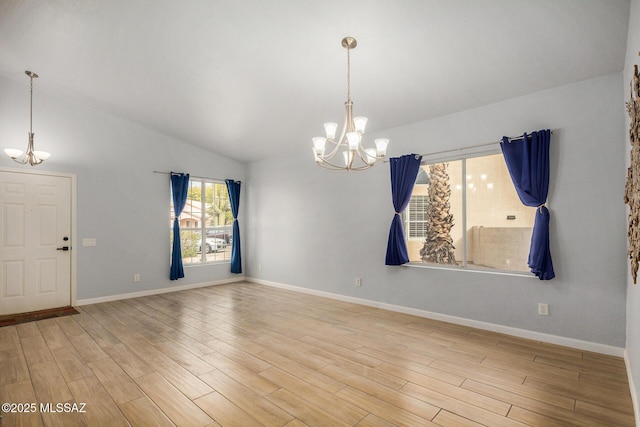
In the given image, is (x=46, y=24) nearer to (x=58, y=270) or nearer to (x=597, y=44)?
(x=58, y=270)

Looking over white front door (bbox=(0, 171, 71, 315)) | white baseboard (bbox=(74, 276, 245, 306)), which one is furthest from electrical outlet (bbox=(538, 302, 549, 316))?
white front door (bbox=(0, 171, 71, 315))

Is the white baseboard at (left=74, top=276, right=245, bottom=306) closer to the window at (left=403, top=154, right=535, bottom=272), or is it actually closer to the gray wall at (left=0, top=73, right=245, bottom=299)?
the gray wall at (left=0, top=73, right=245, bottom=299)

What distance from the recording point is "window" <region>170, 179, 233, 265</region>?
659 cm

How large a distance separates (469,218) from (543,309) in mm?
1313

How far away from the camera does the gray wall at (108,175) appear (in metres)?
4.88

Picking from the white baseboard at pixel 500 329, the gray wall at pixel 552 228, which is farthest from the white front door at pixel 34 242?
the white baseboard at pixel 500 329

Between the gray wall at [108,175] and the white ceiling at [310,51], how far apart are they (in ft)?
1.55

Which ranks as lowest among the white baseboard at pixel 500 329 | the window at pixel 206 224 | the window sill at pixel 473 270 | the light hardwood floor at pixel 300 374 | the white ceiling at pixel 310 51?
the light hardwood floor at pixel 300 374

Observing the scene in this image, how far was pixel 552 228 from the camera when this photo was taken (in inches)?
136

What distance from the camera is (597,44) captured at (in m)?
2.76

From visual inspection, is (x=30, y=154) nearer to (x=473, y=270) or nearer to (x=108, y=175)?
(x=108, y=175)

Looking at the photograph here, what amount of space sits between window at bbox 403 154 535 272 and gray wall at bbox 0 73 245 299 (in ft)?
15.2

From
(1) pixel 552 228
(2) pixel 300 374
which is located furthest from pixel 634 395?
(2) pixel 300 374

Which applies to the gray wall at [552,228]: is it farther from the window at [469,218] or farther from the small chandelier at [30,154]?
the small chandelier at [30,154]
